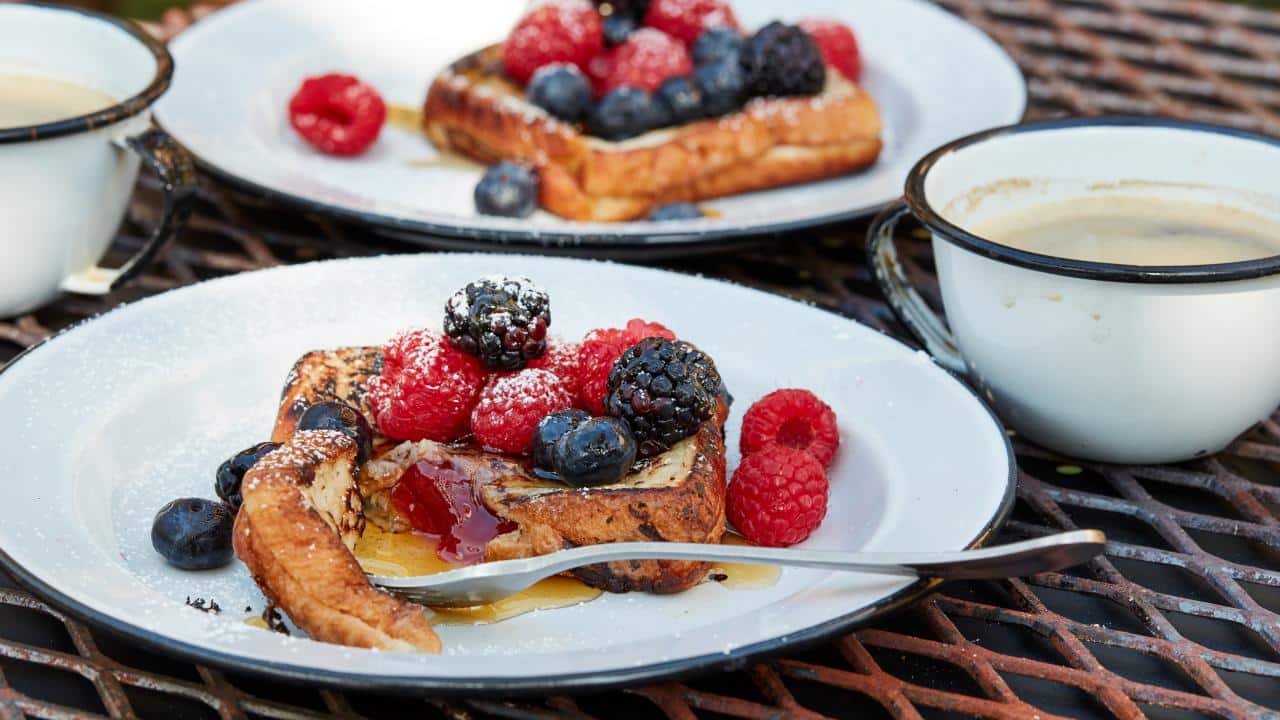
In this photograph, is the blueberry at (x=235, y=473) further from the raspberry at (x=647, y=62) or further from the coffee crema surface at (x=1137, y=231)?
the raspberry at (x=647, y=62)

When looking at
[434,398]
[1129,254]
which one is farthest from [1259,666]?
[434,398]

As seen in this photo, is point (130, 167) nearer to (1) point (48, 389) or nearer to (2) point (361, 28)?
(1) point (48, 389)

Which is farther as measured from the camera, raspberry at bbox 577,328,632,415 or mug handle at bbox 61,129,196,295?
mug handle at bbox 61,129,196,295

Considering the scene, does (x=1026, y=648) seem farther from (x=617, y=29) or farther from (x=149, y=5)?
(x=149, y=5)

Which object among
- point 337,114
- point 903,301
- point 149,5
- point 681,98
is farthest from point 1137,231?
point 149,5

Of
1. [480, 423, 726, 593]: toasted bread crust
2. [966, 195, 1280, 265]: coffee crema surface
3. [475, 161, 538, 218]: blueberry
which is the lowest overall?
[475, 161, 538, 218]: blueberry

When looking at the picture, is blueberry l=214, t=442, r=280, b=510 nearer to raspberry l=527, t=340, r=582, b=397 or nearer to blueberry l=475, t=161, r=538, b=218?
raspberry l=527, t=340, r=582, b=397

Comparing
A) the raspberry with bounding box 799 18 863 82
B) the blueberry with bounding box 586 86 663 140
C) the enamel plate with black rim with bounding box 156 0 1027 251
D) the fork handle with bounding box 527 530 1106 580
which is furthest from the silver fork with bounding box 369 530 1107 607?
the raspberry with bounding box 799 18 863 82
